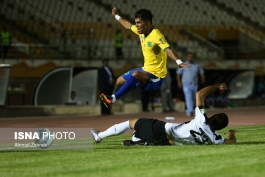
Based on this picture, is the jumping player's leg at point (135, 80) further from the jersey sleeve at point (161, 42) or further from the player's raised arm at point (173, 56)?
the player's raised arm at point (173, 56)

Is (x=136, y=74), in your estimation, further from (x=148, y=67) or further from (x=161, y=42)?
(x=161, y=42)

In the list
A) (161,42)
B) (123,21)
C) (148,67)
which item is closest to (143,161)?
(161,42)

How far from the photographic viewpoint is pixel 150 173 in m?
8.62

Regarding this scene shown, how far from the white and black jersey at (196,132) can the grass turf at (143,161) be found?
15cm

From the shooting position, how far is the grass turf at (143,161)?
8836 mm

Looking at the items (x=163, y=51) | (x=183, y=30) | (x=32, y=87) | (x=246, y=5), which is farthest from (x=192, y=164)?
(x=246, y=5)

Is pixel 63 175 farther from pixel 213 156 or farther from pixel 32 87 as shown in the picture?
pixel 32 87

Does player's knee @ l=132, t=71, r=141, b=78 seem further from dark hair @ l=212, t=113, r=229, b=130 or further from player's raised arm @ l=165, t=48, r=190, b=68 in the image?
dark hair @ l=212, t=113, r=229, b=130

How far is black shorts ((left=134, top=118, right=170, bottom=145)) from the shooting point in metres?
11.9

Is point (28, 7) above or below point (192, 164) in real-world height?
above

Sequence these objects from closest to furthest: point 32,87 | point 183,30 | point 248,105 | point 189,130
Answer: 1. point 189,130
2. point 32,87
3. point 248,105
4. point 183,30

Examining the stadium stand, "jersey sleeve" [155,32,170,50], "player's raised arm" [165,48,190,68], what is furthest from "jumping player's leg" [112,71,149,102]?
the stadium stand

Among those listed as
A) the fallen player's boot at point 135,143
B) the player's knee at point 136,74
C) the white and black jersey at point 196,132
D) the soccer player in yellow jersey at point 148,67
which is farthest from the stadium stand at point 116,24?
the white and black jersey at point 196,132

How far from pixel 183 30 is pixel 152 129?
28.1 meters
